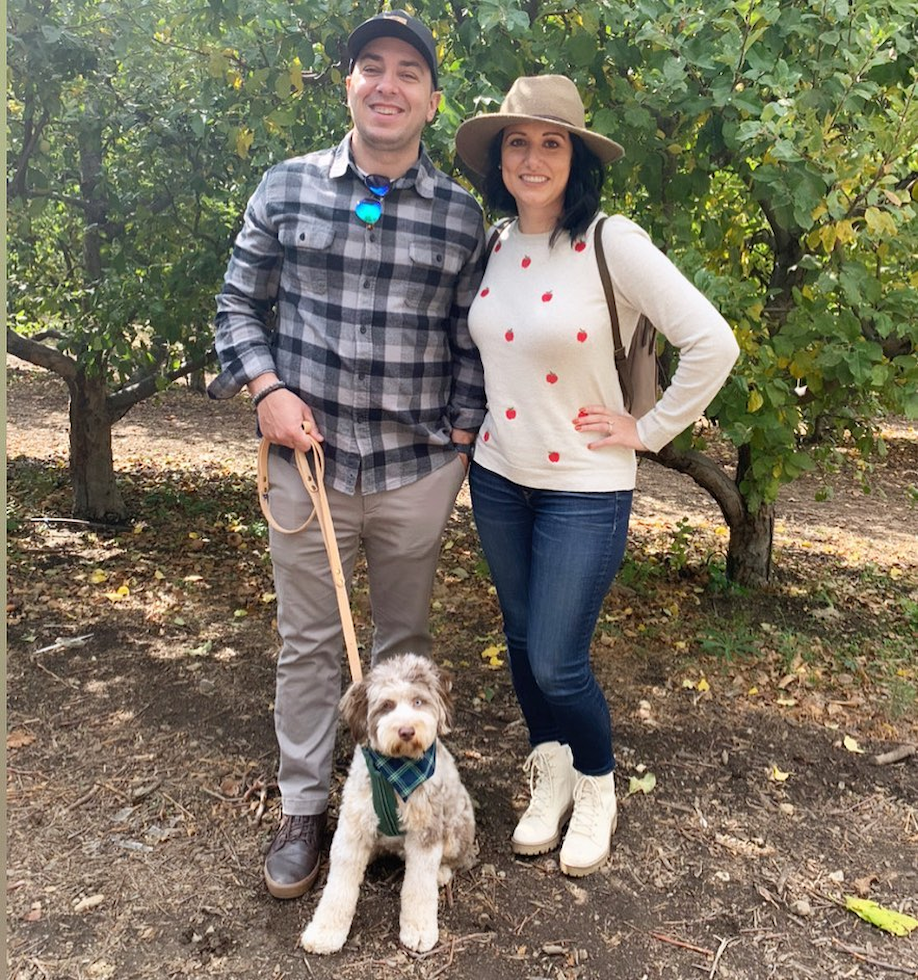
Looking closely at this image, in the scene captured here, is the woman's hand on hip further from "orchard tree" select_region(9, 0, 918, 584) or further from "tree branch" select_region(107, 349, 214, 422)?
"tree branch" select_region(107, 349, 214, 422)

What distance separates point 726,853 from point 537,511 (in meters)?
1.43

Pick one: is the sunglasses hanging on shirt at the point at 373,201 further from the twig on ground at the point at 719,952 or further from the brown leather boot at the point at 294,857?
the twig on ground at the point at 719,952

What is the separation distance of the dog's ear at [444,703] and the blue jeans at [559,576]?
0.30 m

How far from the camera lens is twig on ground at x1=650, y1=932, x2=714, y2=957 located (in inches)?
105

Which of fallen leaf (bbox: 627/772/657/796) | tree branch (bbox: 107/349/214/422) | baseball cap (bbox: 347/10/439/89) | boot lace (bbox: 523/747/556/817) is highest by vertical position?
baseball cap (bbox: 347/10/439/89)

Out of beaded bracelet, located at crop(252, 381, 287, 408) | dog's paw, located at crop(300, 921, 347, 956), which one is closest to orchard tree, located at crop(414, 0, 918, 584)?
beaded bracelet, located at crop(252, 381, 287, 408)

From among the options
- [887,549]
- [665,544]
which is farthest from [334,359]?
[887,549]

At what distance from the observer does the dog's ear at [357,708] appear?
2.60 m

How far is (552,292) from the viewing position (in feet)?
8.56

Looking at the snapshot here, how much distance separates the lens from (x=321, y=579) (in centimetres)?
290

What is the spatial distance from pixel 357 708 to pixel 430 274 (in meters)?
1.33

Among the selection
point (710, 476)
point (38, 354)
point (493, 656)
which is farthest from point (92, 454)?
point (710, 476)

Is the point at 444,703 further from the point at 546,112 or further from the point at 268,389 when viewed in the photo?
the point at 546,112

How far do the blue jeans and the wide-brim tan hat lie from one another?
1038 millimetres
